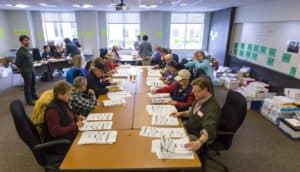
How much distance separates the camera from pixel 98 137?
5.95 ft

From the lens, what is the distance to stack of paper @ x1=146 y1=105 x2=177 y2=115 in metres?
2.39

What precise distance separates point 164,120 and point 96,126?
719 millimetres

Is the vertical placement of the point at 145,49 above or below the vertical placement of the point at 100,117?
above

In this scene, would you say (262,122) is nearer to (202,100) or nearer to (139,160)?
(202,100)

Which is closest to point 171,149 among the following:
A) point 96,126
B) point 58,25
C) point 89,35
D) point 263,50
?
point 96,126

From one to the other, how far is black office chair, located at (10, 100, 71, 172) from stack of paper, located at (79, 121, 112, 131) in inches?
8.3

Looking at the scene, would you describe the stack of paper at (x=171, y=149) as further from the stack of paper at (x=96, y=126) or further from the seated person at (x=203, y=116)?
the stack of paper at (x=96, y=126)

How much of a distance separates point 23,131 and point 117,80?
2.39 meters

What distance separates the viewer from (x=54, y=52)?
7.50 meters

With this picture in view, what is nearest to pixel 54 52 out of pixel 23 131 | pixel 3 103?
pixel 3 103

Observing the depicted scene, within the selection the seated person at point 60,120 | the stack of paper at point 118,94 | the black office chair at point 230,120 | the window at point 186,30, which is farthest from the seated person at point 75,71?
the window at point 186,30

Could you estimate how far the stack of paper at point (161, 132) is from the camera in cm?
187

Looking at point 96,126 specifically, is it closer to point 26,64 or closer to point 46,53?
point 26,64

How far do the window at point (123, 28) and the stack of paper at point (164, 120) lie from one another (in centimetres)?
845
